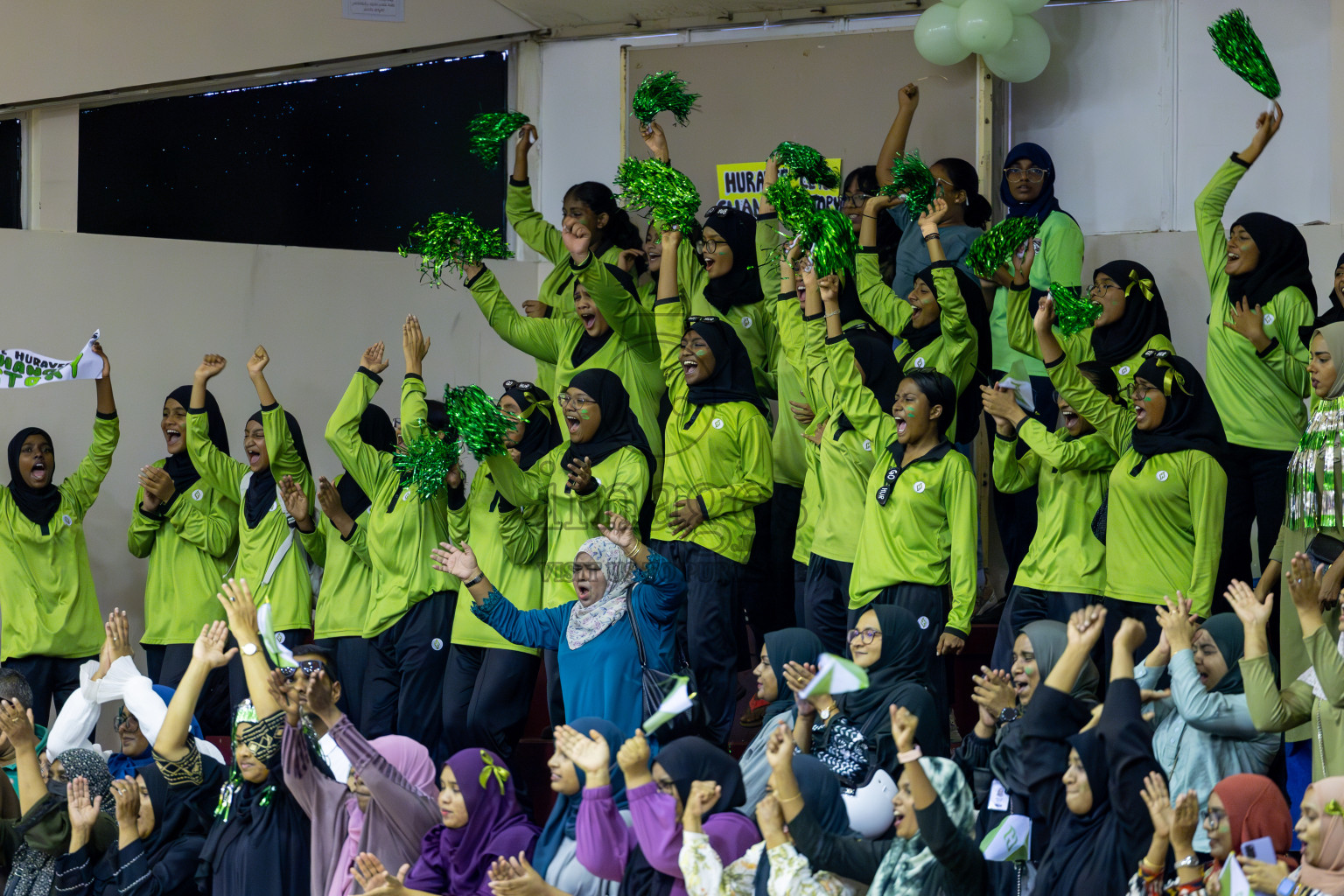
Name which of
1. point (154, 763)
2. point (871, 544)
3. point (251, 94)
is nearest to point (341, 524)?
point (154, 763)

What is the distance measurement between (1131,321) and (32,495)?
508 centimetres

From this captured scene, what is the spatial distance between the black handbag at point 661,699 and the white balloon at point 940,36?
3.53m

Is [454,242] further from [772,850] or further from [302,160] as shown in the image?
[772,850]

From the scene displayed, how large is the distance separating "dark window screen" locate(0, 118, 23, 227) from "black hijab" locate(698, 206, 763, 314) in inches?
149

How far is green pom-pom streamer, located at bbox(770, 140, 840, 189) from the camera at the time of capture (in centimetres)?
699

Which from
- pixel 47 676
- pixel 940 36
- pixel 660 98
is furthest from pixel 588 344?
pixel 47 676

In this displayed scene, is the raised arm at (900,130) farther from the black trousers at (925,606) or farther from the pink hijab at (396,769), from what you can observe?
the pink hijab at (396,769)

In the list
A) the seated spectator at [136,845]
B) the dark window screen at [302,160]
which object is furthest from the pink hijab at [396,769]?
the dark window screen at [302,160]

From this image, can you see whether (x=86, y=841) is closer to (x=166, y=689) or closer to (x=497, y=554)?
(x=166, y=689)

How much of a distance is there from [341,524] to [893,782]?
10.4 feet

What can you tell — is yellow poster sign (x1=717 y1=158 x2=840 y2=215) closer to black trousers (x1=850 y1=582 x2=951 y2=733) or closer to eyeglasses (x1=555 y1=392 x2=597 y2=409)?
eyeglasses (x1=555 y1=392 x2=597 y2=409)

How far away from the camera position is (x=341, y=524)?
7.10m

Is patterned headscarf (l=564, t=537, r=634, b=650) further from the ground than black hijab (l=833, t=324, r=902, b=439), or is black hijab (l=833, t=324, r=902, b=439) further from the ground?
black hijab (l=833, t=324, r=902, b=439)

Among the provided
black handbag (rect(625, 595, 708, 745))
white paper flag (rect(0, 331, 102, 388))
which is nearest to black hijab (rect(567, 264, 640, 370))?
black handbag (rect(625, 595, 708, 745))
